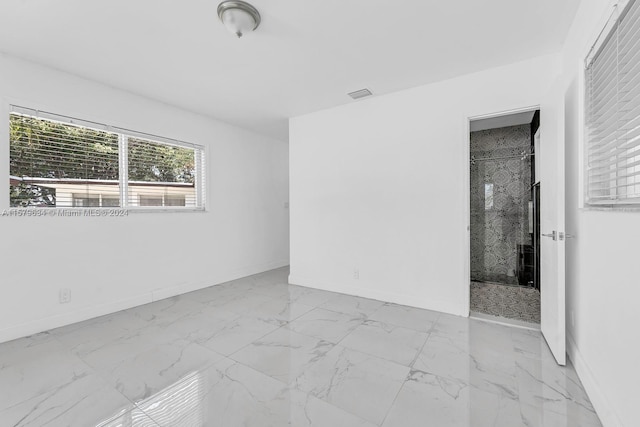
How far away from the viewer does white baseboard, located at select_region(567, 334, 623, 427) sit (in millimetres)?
1362

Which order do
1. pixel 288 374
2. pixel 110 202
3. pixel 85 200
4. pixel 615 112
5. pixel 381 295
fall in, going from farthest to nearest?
1. pixel 381 295
2. pixel 110 202
3. pixel 85 200
4. pixel 288 374
5. pixel 615 112

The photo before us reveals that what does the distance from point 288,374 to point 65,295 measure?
2.44 m

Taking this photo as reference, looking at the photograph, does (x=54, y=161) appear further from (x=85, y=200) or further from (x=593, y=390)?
(x=593, y=390)

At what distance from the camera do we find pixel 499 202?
14.5ft

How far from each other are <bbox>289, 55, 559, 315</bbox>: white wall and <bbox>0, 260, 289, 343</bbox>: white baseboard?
1342mm

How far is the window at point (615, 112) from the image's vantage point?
1220 mm

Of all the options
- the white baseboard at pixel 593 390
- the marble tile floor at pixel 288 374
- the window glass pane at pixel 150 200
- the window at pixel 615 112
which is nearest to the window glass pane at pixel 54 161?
the window glass pane at pixel 150 200

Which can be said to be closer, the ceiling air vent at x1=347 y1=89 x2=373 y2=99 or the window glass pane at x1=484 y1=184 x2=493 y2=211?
the ceiling air vent at x1=347 y1=89 x2=373 y2=99

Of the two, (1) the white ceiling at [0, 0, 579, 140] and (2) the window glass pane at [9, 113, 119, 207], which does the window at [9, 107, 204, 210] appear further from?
(1) the white ceiling at [0, 0, 579, 140]

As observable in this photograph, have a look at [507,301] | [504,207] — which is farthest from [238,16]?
[504,207]

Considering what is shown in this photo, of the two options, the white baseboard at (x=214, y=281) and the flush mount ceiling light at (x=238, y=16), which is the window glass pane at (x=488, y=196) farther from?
the flush mount ceiling light at (x=238, y=16)

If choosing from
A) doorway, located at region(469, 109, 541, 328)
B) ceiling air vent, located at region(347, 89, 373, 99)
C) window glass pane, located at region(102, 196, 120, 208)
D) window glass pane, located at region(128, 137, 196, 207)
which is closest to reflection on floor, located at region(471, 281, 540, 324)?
doorway, located at region(469, 109, 541, 328)

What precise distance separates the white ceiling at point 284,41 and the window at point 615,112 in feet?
2.27

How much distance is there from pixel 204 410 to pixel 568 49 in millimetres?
3569
